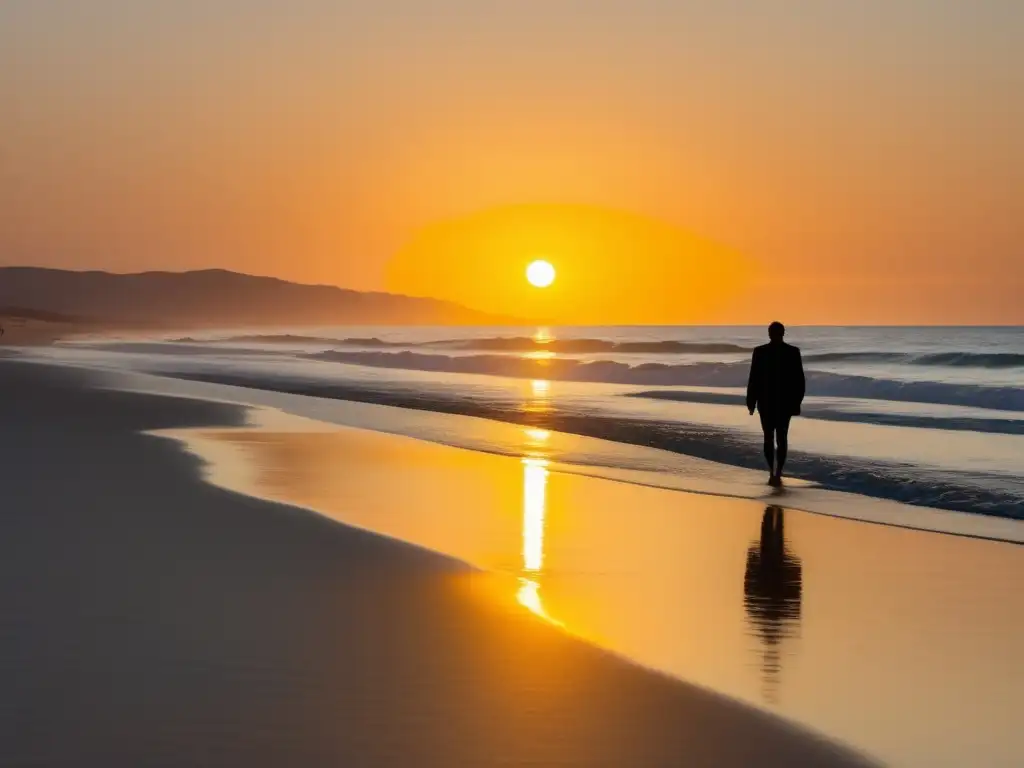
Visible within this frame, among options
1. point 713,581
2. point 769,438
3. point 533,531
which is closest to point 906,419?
point 769,438

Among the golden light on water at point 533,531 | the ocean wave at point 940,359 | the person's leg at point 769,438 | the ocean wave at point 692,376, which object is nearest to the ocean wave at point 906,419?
the ocean wave at point 692,376

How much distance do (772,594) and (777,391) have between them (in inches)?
256

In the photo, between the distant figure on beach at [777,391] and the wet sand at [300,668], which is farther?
the distant figure on beach at [777,391]

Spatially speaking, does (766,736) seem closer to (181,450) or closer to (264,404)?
(181,450)

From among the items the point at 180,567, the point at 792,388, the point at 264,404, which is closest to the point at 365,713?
the point at 180,567

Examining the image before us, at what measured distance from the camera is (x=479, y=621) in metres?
7.14

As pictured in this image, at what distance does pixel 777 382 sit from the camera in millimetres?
14188

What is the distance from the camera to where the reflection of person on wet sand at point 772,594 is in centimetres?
654

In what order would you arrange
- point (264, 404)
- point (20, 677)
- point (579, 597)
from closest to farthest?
1. point (20, 677)
2. point (579, 597)
3. point (264, 404)

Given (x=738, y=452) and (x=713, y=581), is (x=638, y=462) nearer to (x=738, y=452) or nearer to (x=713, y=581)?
(x=738, y=452)

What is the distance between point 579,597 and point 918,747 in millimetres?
3052

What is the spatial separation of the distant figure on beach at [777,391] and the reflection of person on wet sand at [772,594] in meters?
3.51

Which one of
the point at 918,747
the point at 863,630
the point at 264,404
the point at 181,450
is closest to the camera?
the point at 918,747

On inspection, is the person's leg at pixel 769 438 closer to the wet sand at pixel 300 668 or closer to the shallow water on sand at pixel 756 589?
the shallow water on sand at pixel 756 589
